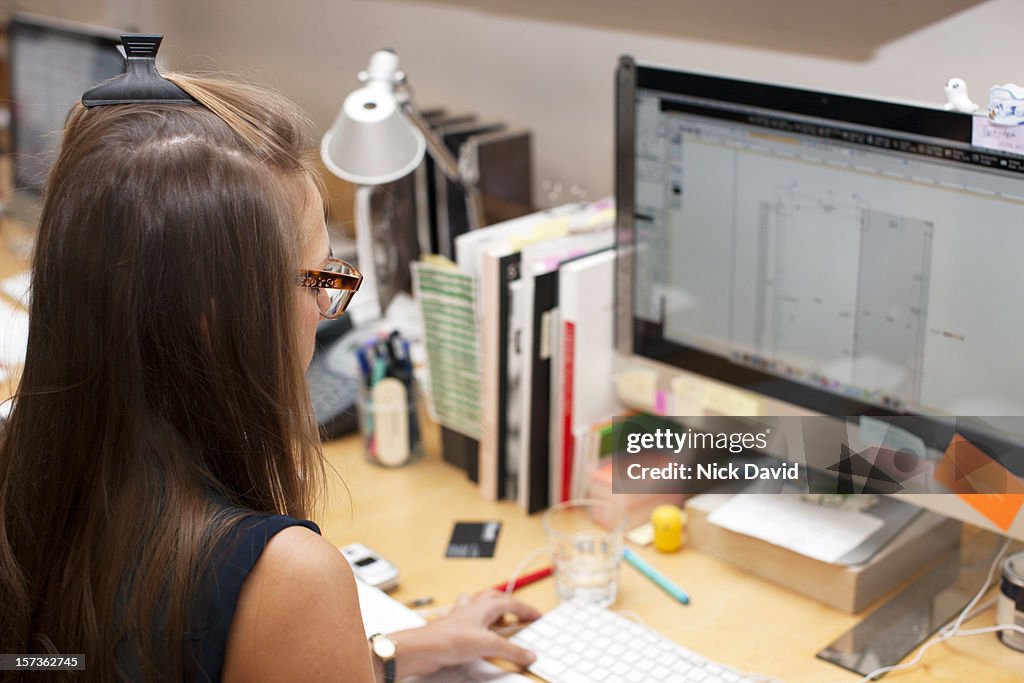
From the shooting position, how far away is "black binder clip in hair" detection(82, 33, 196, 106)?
2.60 feet

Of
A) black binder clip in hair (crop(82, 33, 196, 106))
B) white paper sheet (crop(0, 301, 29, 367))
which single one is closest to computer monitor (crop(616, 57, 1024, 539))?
black binder clip in hair (crop(82, 33, 196, 106))

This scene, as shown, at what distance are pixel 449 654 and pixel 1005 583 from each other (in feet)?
1.73

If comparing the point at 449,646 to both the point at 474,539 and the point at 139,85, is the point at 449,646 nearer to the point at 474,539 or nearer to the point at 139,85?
the point at 474,539

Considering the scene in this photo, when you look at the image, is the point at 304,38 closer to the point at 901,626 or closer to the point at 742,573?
the point at 742,573

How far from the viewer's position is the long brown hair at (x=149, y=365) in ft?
2.46

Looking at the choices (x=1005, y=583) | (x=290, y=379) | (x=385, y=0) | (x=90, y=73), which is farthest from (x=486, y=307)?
(x=90, y=73)

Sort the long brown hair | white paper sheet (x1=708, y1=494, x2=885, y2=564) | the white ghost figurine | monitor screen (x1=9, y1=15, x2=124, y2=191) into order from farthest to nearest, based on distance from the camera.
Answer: monitor screen (x1=9, y1=15, x2=124, y2=191)
white paper sheet (x1=708, y1=494, x2=885, y2=564)
the white ghost figurine
the long brown hair

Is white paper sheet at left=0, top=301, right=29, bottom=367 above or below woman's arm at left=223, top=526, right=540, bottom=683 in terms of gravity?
below

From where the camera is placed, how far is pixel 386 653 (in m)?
1.01

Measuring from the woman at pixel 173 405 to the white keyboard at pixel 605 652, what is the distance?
0.97 ft

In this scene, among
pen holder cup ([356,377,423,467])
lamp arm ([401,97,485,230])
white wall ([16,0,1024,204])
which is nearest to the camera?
white wall ([16,0,1024,204])

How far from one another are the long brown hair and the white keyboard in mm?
364

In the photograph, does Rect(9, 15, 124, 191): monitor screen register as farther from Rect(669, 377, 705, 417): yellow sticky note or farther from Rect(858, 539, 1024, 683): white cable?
Rect(858, 539, 1024, 683): white cable

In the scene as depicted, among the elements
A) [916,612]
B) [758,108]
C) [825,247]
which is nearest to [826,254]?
[825,247]
